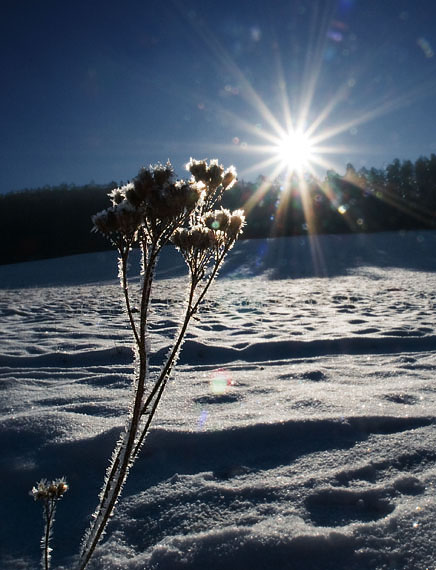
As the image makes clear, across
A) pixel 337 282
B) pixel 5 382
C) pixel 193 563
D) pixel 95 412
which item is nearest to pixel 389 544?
pixel 193 563

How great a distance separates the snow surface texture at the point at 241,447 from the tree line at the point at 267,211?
19.5 m

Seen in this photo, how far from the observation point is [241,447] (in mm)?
2125

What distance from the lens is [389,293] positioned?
8.10m

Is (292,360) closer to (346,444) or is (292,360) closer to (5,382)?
(346,444)

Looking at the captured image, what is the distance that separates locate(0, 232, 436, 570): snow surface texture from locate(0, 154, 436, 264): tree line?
19.5 m

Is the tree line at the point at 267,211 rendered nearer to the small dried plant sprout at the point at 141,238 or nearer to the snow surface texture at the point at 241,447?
the snow surface texture at the point at 241,447

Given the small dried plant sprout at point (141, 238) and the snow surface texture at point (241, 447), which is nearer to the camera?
the small dried plant sprout at point (141, 238)

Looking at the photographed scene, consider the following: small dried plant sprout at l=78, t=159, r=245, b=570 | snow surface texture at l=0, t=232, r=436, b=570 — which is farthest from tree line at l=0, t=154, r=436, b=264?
small dried plant sprout at l=78, t=159, r=245, b=570

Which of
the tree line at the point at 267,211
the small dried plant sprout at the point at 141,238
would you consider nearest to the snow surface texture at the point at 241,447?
the small dried plant sprout at the point at 141,238

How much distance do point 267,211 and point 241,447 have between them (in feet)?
79.4

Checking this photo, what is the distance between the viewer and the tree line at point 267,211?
24.0 meters

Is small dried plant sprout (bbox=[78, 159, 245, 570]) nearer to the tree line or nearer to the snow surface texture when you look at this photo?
the snow surface texture

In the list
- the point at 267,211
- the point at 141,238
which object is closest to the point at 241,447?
the point at 141,238

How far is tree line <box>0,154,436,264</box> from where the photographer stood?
24.0 meters
